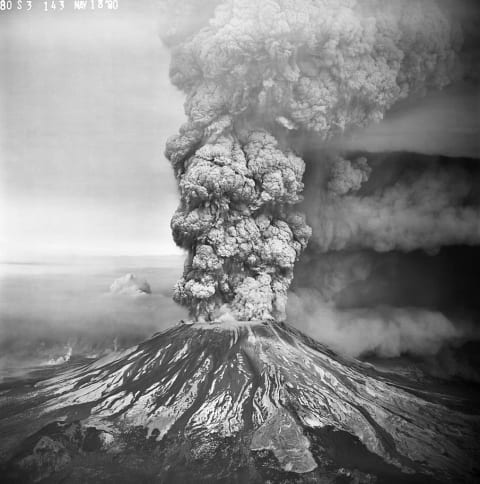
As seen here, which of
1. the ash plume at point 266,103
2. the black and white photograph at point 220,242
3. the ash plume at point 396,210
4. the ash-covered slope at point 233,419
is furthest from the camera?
the ash plume at point 396,210

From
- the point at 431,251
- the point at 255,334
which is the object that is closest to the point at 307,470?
the point at 255,334

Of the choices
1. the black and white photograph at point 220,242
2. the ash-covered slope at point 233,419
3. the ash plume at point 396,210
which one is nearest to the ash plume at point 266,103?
the black and white photograph at point 220,242

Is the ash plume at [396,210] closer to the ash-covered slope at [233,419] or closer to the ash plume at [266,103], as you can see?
the ash plume at [266,103]

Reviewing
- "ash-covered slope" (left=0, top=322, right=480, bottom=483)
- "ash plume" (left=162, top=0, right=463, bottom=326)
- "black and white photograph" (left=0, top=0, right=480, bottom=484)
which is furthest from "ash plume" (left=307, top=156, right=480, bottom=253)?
"ash-covered slope" (left=0, top=322, right=480, bottom=483)

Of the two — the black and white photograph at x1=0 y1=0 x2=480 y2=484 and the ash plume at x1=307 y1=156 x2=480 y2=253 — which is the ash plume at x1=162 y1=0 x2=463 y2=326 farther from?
the ash plume at x1=307 y1=156 x2=480 y2=253

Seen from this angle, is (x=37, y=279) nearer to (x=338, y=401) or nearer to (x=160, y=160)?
(x=160, y=160)
